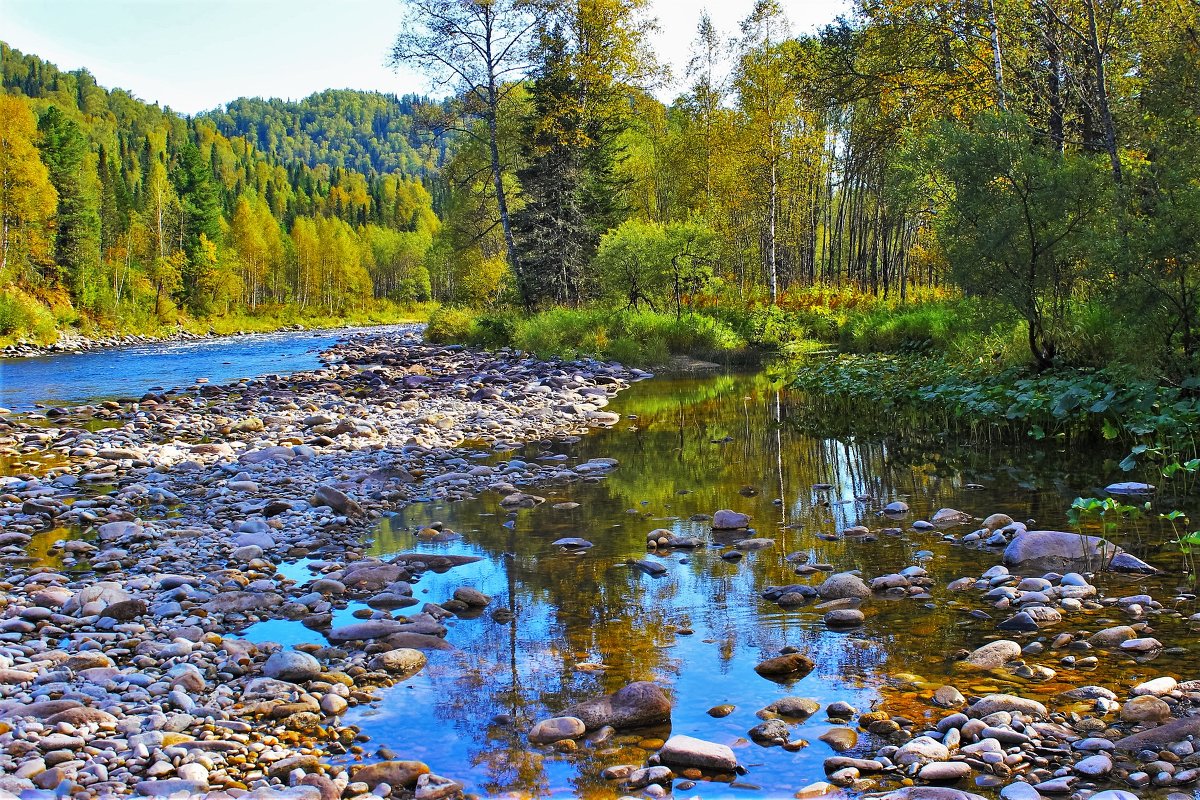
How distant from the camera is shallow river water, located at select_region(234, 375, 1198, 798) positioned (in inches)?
147

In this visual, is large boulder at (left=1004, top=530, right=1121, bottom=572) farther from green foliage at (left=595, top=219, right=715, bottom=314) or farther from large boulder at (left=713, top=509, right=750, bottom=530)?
green foliage at (left=595, top=219, right=715, bottom=314)

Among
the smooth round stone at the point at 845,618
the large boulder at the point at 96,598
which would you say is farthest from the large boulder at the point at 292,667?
the smooth round stone at the point at 845,618

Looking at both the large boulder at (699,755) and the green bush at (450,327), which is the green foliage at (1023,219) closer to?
the large boulder at (699,755)

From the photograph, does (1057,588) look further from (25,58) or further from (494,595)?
(25,58)

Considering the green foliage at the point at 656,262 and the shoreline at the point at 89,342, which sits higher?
the green foliage at the point at 656,262

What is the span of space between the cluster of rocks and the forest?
253 inches

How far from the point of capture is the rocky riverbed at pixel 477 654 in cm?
329

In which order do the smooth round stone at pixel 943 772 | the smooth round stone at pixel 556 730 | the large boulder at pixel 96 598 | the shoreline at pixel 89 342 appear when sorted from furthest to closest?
the shoreline at pixel 89 342, the large boulder at pixel 96 598, the smooth round stone at pixel 556 730, the smooth round stone at pixel 943 772

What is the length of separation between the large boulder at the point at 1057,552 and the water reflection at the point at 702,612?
0.68 ft

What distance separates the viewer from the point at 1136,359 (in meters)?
8.66

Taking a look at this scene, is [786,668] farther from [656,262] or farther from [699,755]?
[656,262]

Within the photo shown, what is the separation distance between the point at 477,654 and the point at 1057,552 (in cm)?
408

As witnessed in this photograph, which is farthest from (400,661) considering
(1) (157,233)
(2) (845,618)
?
(1) (157,233)

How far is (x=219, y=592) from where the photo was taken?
5707mm
